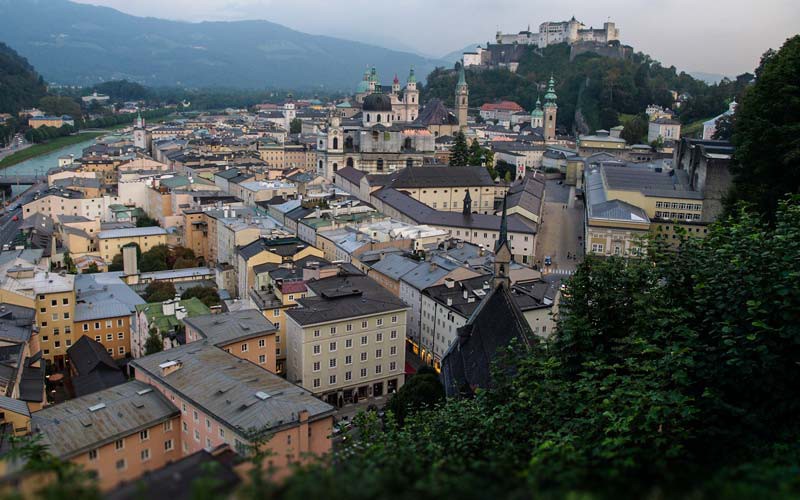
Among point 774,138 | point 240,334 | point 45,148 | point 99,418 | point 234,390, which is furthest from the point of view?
point 45,148

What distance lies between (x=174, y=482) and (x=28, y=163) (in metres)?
110

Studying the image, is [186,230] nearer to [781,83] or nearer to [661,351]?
[781,83]

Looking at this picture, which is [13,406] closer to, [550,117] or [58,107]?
[550,117]

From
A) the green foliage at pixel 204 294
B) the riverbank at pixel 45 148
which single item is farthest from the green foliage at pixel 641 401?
the riverbank at pixel 45 148

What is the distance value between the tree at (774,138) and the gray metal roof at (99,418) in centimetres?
2024

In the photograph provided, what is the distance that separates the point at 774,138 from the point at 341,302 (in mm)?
16986

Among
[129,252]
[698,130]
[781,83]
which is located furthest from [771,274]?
[698,130]

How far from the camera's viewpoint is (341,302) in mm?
26438

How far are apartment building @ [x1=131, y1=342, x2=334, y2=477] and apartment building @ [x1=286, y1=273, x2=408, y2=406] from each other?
6.37 metres

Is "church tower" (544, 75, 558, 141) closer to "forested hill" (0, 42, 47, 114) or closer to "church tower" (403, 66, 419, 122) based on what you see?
"church tower" (403, 66, 419, 122)

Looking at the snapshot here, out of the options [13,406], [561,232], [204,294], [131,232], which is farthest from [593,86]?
[13,406]

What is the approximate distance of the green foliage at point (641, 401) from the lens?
17.1ft

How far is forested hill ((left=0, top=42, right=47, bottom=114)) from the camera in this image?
132250 millimetres

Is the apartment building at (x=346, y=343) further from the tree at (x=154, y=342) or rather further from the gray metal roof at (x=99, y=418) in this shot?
the gray metal roof at (x=99, y=418)
